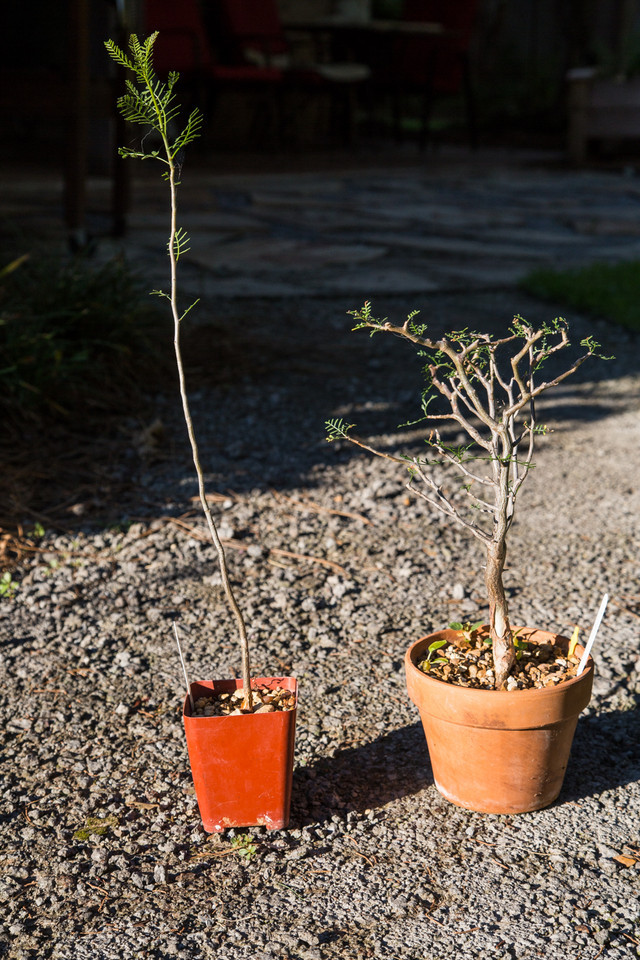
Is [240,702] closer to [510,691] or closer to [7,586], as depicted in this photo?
[510,691]

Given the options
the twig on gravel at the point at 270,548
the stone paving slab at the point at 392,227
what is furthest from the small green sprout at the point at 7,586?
the stone paving slab at the point at 392,227

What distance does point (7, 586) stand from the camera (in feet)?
6.88

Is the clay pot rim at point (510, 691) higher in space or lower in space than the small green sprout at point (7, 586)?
higher

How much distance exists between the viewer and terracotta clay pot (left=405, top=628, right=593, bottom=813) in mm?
1359

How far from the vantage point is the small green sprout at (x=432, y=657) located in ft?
4.84

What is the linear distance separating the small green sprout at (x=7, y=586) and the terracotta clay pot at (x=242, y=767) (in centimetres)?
83

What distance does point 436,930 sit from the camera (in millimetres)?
1224

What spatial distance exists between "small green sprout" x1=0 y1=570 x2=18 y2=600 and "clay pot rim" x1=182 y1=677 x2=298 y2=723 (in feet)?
2.54

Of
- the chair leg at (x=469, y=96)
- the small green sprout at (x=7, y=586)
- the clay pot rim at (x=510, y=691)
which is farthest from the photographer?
the chair leg at (x=469, y=96)

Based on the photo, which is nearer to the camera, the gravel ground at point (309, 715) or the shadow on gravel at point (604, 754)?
the gravel ground at point (309, 715)

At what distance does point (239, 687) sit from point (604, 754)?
0.62m

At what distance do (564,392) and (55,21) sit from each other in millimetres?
7235

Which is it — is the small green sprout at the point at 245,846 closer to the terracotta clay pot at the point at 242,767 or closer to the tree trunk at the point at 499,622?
the terracotta clay pot at the point at 242,767

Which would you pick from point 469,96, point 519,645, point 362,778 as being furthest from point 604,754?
point 469,96
